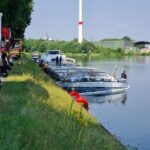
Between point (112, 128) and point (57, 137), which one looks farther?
point (112, 128)

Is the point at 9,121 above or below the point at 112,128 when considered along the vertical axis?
above

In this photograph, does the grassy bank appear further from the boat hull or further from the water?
the boat hull

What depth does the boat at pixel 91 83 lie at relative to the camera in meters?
56.1

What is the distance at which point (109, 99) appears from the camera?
2170 inches

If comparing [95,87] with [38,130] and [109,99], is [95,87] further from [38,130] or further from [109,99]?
[38,130]

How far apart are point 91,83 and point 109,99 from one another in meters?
3.62

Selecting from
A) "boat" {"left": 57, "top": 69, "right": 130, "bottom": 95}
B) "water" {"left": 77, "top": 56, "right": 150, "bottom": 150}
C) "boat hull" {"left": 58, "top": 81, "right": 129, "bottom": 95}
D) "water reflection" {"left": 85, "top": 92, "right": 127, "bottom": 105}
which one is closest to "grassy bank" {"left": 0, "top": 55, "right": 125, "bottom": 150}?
"water" {"left": 77, "top": 56, "right": 150, "bottom": 150}

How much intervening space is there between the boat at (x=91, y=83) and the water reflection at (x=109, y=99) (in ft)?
3.55

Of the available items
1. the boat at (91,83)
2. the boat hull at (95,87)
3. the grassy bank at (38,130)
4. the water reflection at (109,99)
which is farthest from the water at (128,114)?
the grassy bank at (38,130)

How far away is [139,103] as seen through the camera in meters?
49.9

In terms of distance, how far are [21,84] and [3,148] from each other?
14.4 metres

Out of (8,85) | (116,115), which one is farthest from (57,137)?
Result: (116,115)

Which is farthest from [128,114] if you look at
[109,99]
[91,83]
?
[91,83]

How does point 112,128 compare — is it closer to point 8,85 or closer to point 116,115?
point 116,115
